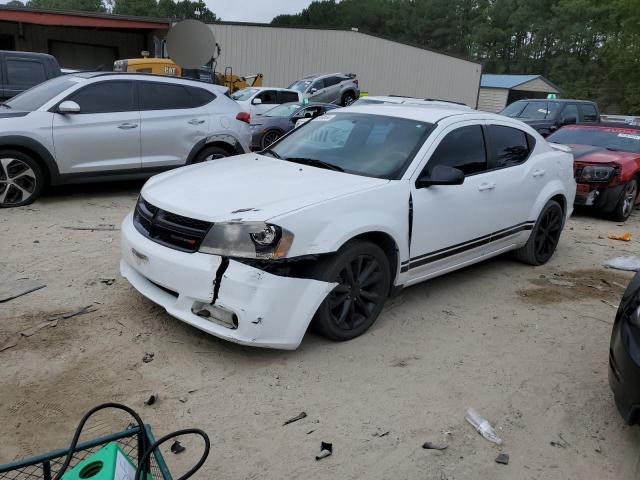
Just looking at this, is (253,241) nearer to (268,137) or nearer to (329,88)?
(268,137)

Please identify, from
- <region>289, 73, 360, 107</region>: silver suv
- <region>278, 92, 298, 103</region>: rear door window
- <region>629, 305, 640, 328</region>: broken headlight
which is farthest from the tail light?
<region>289, 73, 360, 107</region>: silver suv

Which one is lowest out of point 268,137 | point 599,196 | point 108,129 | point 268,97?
point 268,137

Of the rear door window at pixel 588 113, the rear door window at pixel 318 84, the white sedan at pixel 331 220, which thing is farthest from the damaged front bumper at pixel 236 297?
the rear door window at pixel 318 84

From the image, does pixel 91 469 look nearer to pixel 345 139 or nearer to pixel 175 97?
pixel 345 139

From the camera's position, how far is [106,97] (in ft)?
24.2

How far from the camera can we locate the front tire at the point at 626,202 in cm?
863

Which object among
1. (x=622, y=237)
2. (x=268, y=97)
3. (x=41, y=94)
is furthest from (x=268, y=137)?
(x=622, y=237)

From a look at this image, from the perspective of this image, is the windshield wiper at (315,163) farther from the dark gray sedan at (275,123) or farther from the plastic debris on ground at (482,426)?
the dark gray sedan at (275,123)

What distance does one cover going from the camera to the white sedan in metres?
3.45

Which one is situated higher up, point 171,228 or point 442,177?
point 442,177

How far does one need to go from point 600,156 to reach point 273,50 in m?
25.8

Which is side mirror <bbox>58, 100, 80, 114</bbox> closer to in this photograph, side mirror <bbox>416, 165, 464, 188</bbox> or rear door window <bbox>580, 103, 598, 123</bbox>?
side mirror <bbox>416, 165, 464, 188</bbox>

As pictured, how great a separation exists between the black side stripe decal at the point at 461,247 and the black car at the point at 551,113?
30.3ft

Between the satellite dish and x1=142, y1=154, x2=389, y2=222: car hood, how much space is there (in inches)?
334
